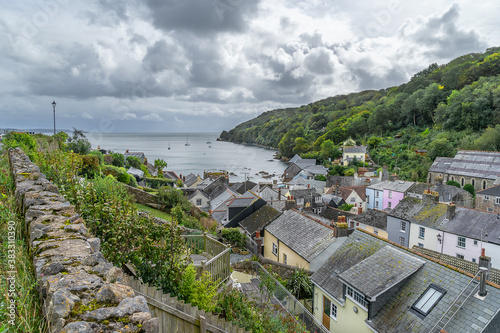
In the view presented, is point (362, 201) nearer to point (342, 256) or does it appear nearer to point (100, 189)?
point (342, 256)

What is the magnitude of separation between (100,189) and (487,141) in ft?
251

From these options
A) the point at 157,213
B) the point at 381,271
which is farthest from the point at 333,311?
the point at 157,213

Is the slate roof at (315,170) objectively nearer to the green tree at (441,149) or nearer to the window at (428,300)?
the green tree at (441,149)

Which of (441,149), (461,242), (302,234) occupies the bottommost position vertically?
(461,242)

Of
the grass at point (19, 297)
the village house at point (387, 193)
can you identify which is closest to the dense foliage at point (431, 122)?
the village house at point (387, 193)

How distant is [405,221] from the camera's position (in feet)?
92.3

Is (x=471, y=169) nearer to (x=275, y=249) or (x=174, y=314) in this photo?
(x=275, y=249)

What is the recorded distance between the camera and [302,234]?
19297 mm

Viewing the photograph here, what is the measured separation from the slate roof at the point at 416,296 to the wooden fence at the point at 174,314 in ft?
27.8

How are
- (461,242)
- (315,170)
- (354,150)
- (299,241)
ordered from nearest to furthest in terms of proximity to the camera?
(299,241), (461,242), (315,170), (354,150)

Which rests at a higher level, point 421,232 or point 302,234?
point 302,234

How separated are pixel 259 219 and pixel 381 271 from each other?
13.3 m

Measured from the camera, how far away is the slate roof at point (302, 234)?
56.9ft

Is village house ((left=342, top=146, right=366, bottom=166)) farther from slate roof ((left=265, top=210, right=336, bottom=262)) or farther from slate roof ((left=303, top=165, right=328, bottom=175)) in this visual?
slate roof ((left=265, top=210, right=336, bottom=262))
